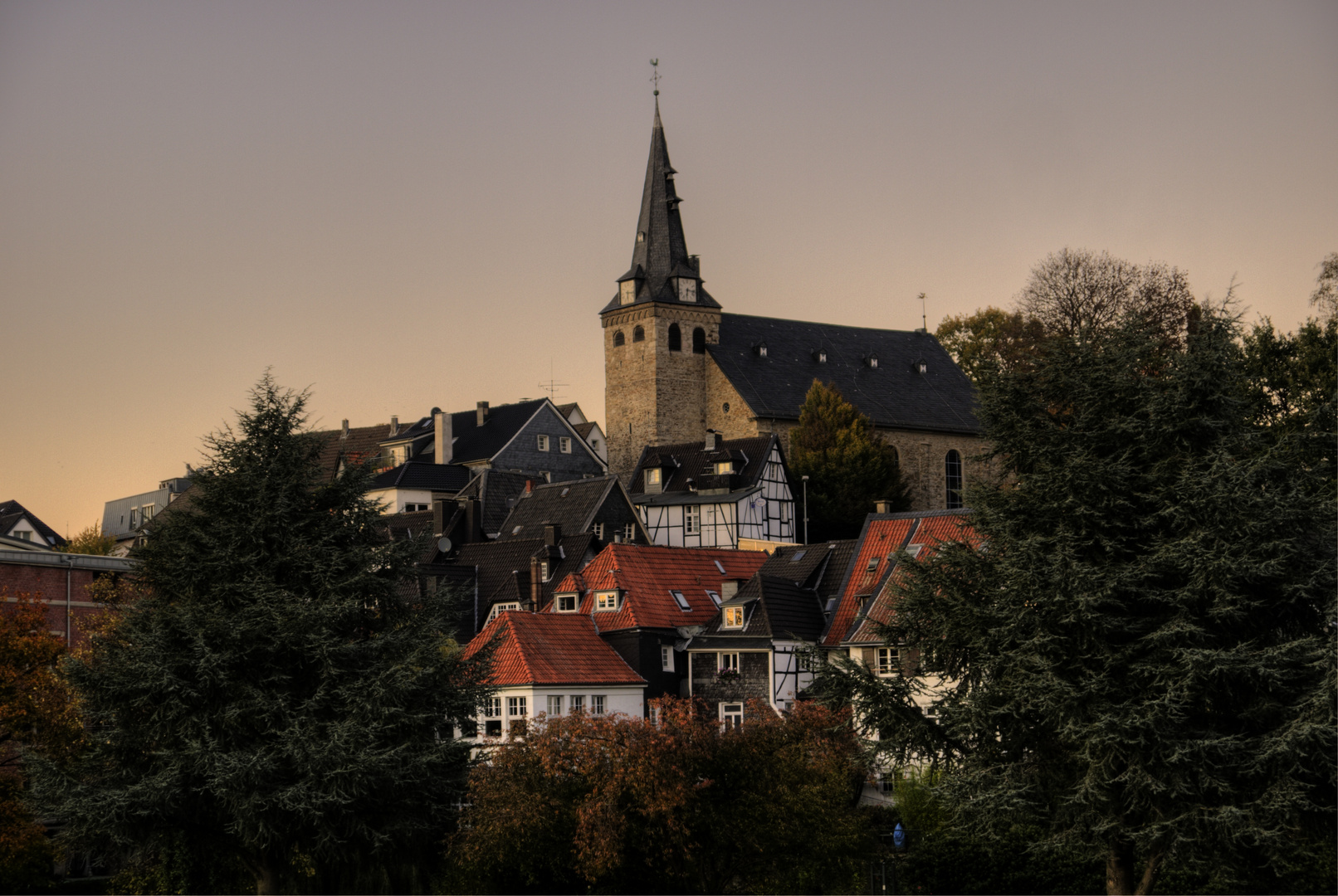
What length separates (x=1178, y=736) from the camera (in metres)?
21.3

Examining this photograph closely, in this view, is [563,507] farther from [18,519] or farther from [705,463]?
[18,519]

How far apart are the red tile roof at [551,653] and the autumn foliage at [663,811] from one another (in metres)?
7.08

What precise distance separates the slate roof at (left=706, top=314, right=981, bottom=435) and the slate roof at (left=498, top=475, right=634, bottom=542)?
18.4 metres

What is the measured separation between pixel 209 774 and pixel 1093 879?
15150mm

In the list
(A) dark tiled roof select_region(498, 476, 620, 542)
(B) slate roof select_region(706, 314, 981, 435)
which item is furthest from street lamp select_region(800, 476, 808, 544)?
(B) slate roof select_region(706, 314, 981, 435)

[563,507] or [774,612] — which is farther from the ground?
[563,507]

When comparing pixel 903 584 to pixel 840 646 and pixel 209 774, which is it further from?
pixel 840 646

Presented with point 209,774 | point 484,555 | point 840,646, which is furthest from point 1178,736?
point 484,555

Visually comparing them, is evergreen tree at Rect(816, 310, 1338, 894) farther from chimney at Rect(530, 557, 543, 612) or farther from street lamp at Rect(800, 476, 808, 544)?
street lamp at Rect(800, 476, 808, 544)

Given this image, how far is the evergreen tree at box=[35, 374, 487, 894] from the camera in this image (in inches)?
946

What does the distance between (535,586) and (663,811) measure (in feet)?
63.0

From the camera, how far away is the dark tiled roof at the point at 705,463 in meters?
62.0

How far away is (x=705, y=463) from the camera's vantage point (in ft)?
209

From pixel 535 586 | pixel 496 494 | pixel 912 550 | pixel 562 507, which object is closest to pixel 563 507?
pixel 562 507
